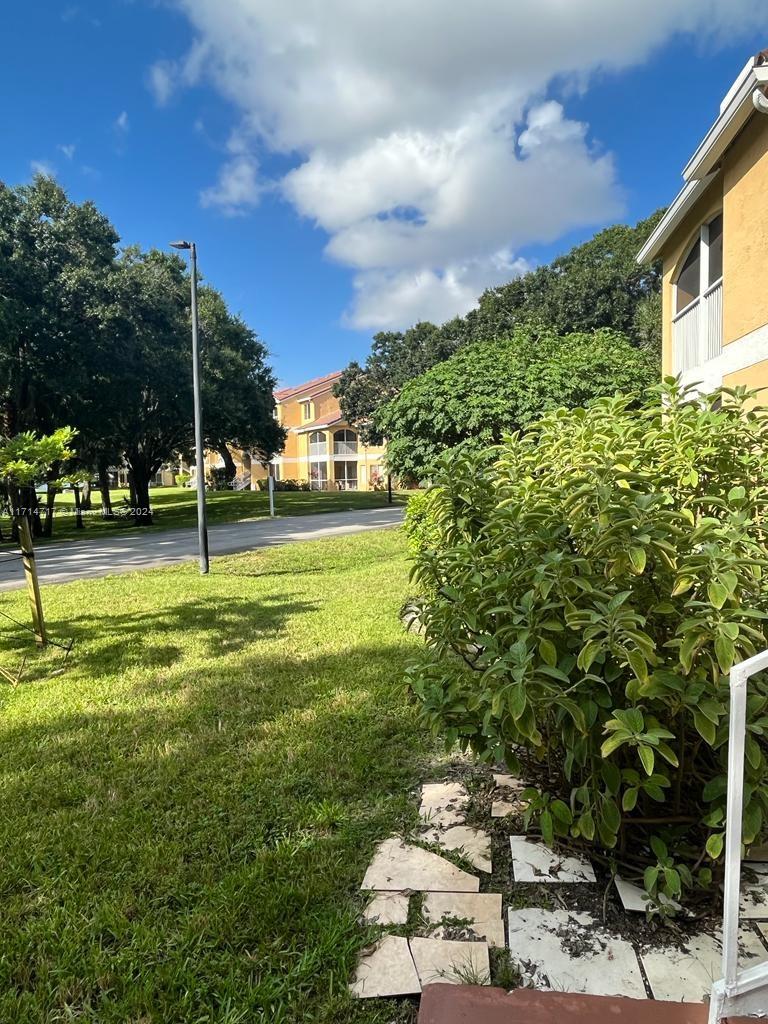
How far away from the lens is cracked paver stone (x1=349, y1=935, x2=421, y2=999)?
171 centimetres

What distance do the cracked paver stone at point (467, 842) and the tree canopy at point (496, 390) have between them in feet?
30.4

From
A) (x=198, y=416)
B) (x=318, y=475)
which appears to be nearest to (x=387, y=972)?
(x=198, y=416)

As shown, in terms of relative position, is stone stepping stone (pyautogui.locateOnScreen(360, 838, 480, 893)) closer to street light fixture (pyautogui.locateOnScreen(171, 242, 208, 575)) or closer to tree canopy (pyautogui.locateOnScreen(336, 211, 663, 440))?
street light fixture (pyautogui.locateOnScreen(171, 242, 208, 575))

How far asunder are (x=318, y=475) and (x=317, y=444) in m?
2.43

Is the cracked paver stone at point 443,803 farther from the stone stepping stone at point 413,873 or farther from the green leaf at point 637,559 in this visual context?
the green leaf at point 637,559

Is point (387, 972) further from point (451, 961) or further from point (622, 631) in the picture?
point (622, 631)

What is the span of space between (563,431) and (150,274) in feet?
71.3

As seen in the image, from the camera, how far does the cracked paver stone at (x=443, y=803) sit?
2.58 metres

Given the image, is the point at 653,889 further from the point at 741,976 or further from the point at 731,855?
the point at 731,855

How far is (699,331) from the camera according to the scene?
9.71 meters

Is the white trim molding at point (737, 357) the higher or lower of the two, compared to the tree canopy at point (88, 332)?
lower

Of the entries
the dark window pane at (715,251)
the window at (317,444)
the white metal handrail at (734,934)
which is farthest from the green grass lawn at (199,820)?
the window at (317,444)

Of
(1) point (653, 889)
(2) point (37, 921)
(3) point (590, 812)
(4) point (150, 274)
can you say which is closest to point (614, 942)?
(1) point (653, 889)

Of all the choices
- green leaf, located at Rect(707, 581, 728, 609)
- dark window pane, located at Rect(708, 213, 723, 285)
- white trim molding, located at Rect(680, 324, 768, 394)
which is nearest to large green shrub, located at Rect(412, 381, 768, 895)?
green leaf, located at Rect(707, 581, 728, 609)
